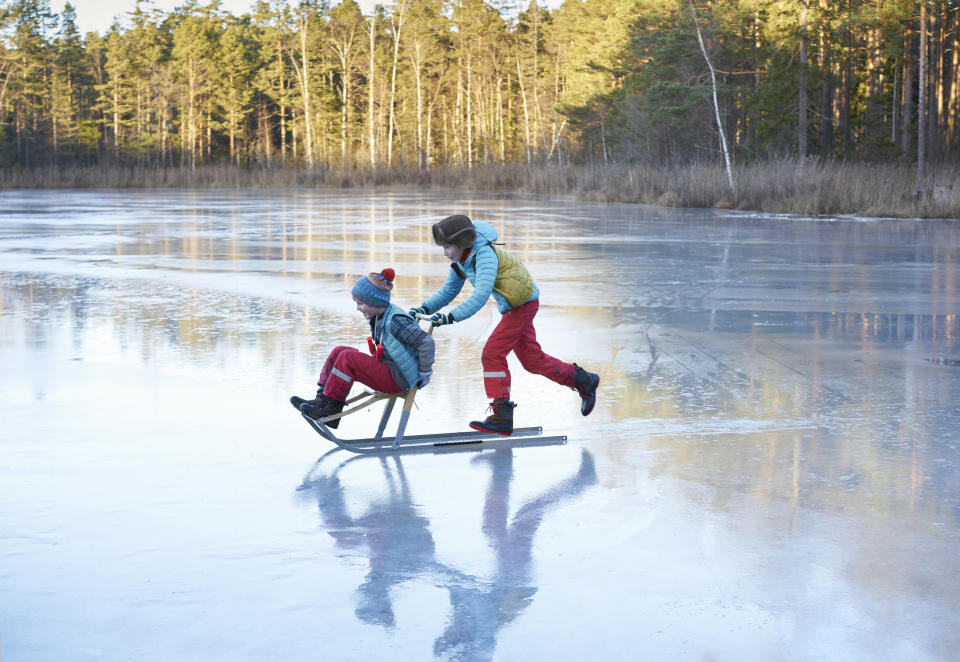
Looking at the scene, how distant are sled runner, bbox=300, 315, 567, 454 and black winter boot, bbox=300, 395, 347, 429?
0.08 ft

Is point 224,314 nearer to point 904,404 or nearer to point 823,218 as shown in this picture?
point 904,404

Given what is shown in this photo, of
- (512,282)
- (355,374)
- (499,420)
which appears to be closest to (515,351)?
(512,282)

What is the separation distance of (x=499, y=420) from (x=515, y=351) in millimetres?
502

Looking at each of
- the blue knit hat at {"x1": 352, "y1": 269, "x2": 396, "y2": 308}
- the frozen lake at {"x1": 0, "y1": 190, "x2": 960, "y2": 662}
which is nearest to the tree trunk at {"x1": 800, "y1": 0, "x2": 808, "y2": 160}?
the frozen lake at {"x1": 0, "y1": 190, "x2": 960, "y2": 662}

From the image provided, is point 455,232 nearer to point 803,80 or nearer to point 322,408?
point 322,408

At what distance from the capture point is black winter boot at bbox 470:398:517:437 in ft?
19.4

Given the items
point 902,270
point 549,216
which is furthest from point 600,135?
point 902,270

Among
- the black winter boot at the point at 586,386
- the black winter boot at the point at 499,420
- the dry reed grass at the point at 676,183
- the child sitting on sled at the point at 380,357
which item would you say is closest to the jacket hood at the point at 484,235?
the child sitting on sled at the point at 380,357

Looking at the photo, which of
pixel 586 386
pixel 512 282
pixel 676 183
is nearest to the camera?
pixel 512 282

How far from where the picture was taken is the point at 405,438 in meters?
5.80

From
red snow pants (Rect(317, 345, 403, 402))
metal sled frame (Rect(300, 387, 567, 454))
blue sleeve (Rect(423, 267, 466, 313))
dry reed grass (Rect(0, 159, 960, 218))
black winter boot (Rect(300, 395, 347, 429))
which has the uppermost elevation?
dry reed grass (Rect(0, 159, 960, 218))

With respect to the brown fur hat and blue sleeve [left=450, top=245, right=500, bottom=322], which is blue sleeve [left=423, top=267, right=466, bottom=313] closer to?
blue sleeve [left=450, top=245, right=500, bottom=322]

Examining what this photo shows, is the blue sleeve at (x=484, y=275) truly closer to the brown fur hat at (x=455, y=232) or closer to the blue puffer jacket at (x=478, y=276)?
the blue puffer jacket at (x=478, y=276)

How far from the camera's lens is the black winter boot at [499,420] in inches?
233
